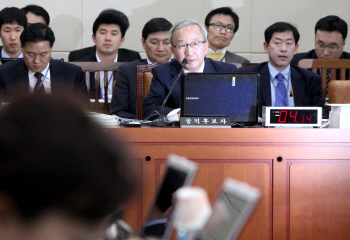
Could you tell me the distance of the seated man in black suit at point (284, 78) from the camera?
8.93 feet

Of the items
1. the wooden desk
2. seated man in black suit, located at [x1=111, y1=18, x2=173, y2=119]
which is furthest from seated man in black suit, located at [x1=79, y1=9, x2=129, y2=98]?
the wooden desk

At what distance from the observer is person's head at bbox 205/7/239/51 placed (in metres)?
3.62

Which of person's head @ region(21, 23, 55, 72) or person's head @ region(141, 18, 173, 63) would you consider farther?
person's head @ region(141, 18, 173, 63)

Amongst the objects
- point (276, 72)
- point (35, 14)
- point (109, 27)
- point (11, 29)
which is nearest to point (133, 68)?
point (109, 27)

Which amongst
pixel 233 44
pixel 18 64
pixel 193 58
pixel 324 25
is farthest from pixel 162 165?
pixel 233 44

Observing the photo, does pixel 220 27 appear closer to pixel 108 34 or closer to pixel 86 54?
pixel 108 34

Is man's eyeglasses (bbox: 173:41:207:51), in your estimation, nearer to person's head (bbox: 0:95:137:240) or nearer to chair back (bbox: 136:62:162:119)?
chair back (bbox: 136:62:162:119)

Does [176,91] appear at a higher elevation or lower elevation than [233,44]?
lower

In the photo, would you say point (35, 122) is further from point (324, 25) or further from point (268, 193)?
point (324, 25)

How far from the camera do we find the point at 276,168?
1751 millimetres

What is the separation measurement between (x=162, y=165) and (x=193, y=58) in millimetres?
848

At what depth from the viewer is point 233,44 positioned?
5.01m

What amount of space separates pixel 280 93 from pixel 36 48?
149cm

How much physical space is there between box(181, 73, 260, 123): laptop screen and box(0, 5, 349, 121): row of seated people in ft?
1.48
